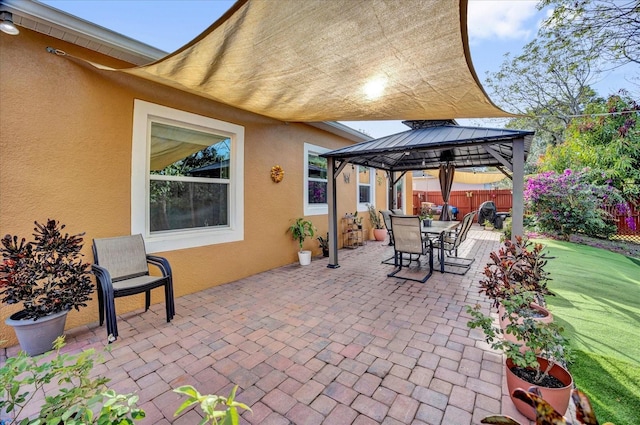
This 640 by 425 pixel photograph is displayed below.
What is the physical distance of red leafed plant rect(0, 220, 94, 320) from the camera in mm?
2416

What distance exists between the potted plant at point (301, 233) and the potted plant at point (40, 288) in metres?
3.69

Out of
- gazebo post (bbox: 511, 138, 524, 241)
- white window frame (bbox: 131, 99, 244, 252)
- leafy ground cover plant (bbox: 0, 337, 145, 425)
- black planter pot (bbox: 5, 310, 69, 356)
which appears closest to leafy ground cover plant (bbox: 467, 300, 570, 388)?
leafy ground cover plant (bbox: 0, 337, 145, 425)

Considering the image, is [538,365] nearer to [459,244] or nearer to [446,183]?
[459,244]

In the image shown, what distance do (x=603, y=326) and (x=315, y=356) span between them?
11.0 feet

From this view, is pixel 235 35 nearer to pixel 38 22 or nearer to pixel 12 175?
pixel 38 22

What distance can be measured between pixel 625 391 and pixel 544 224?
29.3 ft

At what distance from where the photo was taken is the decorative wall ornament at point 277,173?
5.54m

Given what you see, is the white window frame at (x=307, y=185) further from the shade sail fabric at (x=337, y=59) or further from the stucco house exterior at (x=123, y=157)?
the shade sail fabric at (x=337, y=59)

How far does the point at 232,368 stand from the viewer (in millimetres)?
2379

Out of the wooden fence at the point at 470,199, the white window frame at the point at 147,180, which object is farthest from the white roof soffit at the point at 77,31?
the wooden fence at the point at 470,199

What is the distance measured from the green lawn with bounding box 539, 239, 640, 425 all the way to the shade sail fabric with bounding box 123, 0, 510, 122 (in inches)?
109

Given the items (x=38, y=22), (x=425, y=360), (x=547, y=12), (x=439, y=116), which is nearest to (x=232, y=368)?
(x=425, y=360)

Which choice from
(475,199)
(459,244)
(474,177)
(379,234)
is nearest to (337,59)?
(459,244)

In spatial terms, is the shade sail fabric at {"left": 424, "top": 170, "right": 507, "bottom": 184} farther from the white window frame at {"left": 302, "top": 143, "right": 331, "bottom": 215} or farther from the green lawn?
the white window frame at {"left": 302, "top": 143, "right": 331, "bottom": 215}
